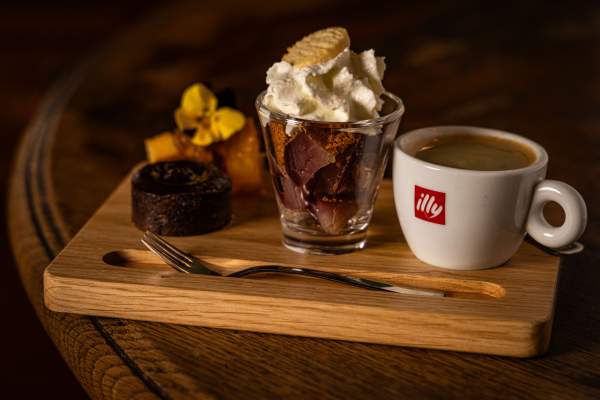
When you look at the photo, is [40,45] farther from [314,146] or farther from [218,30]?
[314,146]

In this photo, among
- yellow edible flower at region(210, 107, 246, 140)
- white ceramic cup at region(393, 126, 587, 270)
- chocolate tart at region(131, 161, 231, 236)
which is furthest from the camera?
yellow edible flower at region(210, 107, 246, 140)

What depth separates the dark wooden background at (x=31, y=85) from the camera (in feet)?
5.56

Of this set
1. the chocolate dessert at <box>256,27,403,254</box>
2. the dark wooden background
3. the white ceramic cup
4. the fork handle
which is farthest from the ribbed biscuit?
the dark wooden background

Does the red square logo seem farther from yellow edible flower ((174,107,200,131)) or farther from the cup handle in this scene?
yellow edible flower ((174,107,200,131))

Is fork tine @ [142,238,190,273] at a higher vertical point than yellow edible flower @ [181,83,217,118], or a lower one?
lower

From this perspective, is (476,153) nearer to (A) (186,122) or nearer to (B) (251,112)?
(A) (186,122)

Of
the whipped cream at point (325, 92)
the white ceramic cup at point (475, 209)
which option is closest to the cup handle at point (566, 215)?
the white ceramic cup at point (475, 209)

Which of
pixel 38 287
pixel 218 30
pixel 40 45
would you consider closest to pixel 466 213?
pixel 38 287

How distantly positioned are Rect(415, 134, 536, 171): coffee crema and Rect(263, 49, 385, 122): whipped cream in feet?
0.29

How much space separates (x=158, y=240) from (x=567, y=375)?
484 mm

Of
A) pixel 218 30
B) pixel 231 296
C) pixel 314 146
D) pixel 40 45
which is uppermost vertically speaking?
pixel 314 146

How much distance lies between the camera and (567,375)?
779mm

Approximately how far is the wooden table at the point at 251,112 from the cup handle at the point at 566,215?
7 centimetres

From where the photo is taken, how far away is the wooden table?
2.52 feet
